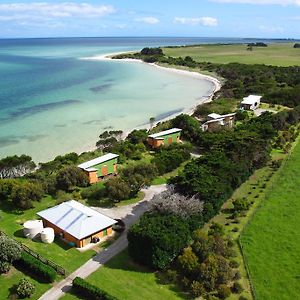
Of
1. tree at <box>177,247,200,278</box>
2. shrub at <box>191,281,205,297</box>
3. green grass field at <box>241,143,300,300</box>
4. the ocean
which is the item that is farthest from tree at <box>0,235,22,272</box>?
the ocean

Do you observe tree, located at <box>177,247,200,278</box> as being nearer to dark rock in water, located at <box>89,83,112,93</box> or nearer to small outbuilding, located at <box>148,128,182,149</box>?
small outbuilding, located at <box>148,128,182,149</box>

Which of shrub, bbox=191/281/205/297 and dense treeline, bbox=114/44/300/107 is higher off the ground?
dense treeline, bbox=114/44/300/107

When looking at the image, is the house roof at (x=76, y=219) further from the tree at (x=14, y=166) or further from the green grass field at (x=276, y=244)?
the tree at (x=14, y=166)

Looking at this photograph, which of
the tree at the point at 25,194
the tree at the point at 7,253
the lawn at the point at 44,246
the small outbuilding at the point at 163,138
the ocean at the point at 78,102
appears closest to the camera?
the tree at the point at 7,253

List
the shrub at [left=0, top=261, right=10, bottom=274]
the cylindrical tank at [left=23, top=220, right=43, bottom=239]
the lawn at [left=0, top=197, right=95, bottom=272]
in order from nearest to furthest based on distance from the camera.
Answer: the shrub at [left=0, top=261, right=10, bottom=274] < the lawn at [left=0, top=197, right=95, bottom=272] < the cylindrical tank at [left=23, top=220, right=43, bottom=239]

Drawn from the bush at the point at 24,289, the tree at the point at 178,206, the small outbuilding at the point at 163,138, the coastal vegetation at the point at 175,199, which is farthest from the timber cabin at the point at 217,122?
the bush at the point at 24,289

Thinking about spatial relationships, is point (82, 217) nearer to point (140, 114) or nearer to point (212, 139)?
point (212, 139)
